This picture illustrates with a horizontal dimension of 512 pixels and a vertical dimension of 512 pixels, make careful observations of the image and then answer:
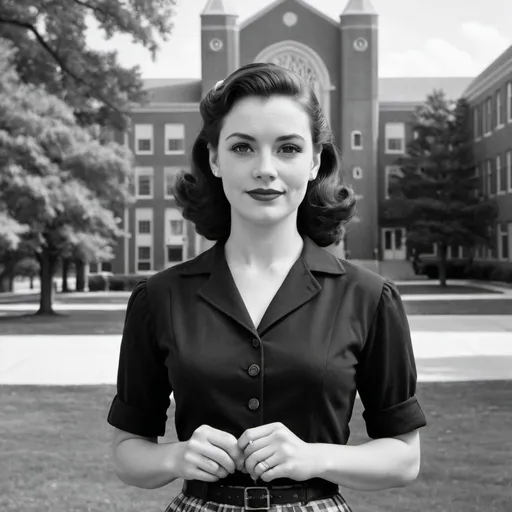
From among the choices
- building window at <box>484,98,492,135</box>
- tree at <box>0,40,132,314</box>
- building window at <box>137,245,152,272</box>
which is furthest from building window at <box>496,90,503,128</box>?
tree at <box>0,40,132,314</box>

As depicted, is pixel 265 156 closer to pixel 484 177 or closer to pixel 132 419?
pixel 132 419

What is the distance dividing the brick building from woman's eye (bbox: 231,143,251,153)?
46.8 metres

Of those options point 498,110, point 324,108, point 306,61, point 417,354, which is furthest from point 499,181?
point 417,354

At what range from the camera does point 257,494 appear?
6.49 feet

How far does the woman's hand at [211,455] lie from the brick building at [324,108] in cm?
4696

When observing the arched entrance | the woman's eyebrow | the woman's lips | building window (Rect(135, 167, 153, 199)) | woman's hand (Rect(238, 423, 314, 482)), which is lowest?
woman's hand (Rect(238, 423, 314, 482))

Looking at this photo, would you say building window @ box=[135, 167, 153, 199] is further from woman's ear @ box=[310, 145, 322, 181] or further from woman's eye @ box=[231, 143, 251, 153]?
woman's eye @ box=[231, 143, 251, 153]

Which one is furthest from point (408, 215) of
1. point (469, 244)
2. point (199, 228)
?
point (199, 228)

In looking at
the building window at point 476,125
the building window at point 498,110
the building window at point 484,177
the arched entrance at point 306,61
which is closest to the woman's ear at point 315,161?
the building window at point 498,110

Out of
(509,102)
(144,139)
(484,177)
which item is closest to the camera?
(509,102)

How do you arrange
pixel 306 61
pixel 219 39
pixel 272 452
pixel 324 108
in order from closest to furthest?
pixel 272 452, pixel 324 108, pixel 219 39, pixel 306 61

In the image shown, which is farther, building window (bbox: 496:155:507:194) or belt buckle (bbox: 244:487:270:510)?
building window (bbox: 496:155:507:194)

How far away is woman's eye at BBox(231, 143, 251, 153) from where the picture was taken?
81.4 inches

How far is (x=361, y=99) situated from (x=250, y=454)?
170 ft
